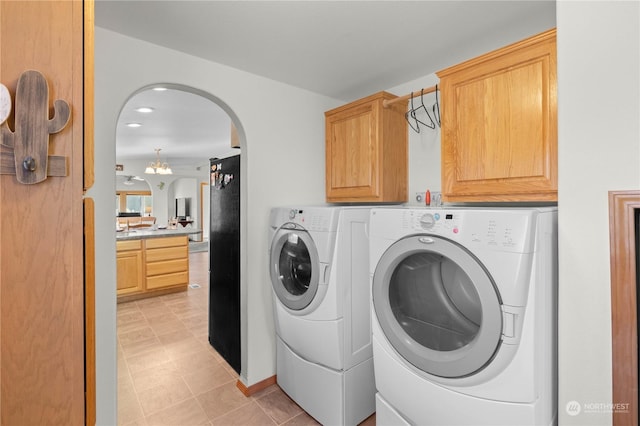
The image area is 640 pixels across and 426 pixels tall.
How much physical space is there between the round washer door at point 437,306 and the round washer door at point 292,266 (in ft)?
1.75

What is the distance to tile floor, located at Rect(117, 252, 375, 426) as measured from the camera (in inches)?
78.5

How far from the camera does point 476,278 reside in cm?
118

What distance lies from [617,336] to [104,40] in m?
2.62

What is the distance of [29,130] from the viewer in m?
0.74

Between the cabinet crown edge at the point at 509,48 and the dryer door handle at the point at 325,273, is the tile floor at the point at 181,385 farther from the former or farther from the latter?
the cabinet crown edge at the point at 509,48

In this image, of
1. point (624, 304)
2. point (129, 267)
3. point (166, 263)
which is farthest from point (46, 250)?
point (166, 263)

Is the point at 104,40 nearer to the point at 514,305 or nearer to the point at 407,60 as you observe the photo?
the point at 407,60

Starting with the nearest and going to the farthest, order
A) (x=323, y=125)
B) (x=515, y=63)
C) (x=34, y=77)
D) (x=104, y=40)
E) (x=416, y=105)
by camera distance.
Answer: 1. (x=34, y=77)
2. (x=515, y=63)
3. (x=104, y=40)
4. (x=416, y=105)
5. (x=323, y=125)

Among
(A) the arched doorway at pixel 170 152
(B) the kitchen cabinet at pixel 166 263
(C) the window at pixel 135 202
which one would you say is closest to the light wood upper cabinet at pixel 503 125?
(A) the arched doorway at pixel 170 152

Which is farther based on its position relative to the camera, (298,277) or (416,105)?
(416,105)

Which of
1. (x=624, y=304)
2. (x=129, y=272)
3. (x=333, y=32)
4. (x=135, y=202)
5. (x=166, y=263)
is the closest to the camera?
(x=624, y=304)

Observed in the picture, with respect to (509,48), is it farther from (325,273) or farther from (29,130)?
(29,130)

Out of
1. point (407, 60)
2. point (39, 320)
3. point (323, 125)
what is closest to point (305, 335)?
point (39, 320)

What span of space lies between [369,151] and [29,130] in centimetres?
186
